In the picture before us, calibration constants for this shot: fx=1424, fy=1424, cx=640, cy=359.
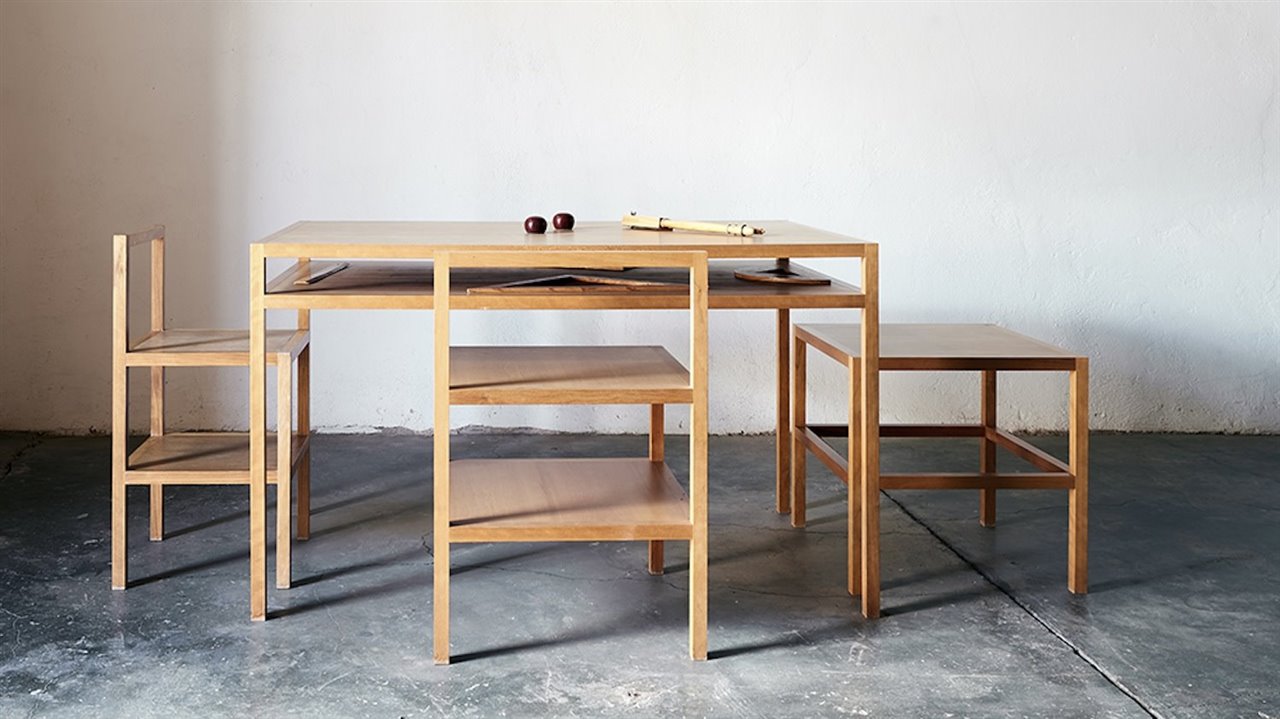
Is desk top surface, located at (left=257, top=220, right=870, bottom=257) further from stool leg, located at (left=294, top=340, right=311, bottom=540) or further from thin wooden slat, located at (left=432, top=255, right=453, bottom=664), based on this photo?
stool leg, located at (left=294, top=340, right=311, bottom=540)

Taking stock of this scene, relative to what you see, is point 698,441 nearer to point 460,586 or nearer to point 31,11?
point 460,586

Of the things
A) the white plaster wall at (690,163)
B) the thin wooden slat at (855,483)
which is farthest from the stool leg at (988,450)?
the white plaster wall at (690,163)

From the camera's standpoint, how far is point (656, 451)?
328 centimetres

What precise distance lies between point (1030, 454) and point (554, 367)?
1.27 m

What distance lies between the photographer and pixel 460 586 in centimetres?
316

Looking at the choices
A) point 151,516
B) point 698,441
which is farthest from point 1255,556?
point 151,516

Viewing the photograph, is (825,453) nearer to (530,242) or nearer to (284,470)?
(530,242)

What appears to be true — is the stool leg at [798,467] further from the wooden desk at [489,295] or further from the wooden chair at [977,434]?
the wooden desk at [489,295]

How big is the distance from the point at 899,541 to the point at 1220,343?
6.93 ft

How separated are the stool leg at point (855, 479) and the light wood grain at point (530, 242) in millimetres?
285

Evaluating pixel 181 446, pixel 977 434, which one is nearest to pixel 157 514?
pixel 181 446

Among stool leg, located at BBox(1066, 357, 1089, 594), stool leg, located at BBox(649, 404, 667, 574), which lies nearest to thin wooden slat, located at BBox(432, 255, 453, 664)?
stool leg, located at BBox(649, 404, 667, 574)

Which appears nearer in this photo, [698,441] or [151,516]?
[698,441]

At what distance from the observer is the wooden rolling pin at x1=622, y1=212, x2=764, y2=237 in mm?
3086
